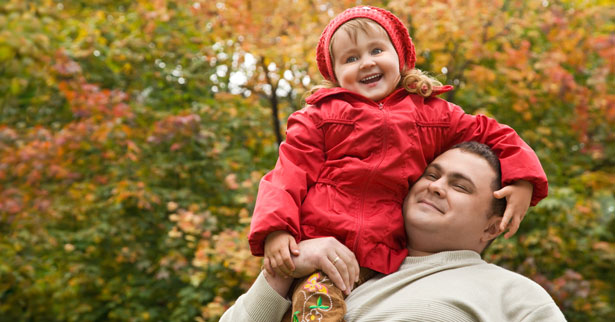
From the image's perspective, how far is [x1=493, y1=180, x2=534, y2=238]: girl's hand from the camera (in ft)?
6.24

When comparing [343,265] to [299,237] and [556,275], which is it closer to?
[299,237]

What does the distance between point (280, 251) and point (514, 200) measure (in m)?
0.75

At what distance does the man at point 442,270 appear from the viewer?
180 cm

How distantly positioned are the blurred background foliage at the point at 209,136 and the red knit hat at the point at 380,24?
8.78 ft

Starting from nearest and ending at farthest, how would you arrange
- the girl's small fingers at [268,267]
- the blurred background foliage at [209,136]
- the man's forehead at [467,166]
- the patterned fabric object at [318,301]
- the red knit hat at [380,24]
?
the patterned fabric object at [318,301], the girl's small fingers at [268,267], the man's forehead at [467,166], the red knit hat at [380,24], the blurred background foliage at [209,136]

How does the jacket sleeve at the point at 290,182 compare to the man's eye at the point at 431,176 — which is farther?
the man's eye at the point at 431,176

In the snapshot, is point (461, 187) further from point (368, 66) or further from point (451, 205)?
point (368, 66)

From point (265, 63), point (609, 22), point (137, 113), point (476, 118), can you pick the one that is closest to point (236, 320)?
point (476, 118)

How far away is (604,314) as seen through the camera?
17.2ft

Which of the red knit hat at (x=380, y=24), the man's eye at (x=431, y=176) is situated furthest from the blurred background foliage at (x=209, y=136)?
the man's eye at (x=431, y=176)

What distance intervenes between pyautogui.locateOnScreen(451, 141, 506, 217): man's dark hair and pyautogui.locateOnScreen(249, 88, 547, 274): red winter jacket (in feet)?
0.13

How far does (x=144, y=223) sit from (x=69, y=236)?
2.28 feet

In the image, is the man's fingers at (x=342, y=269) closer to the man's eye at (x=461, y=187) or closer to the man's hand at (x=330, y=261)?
the man's hand at (x=330, y=261)

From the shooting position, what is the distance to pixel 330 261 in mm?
1782
